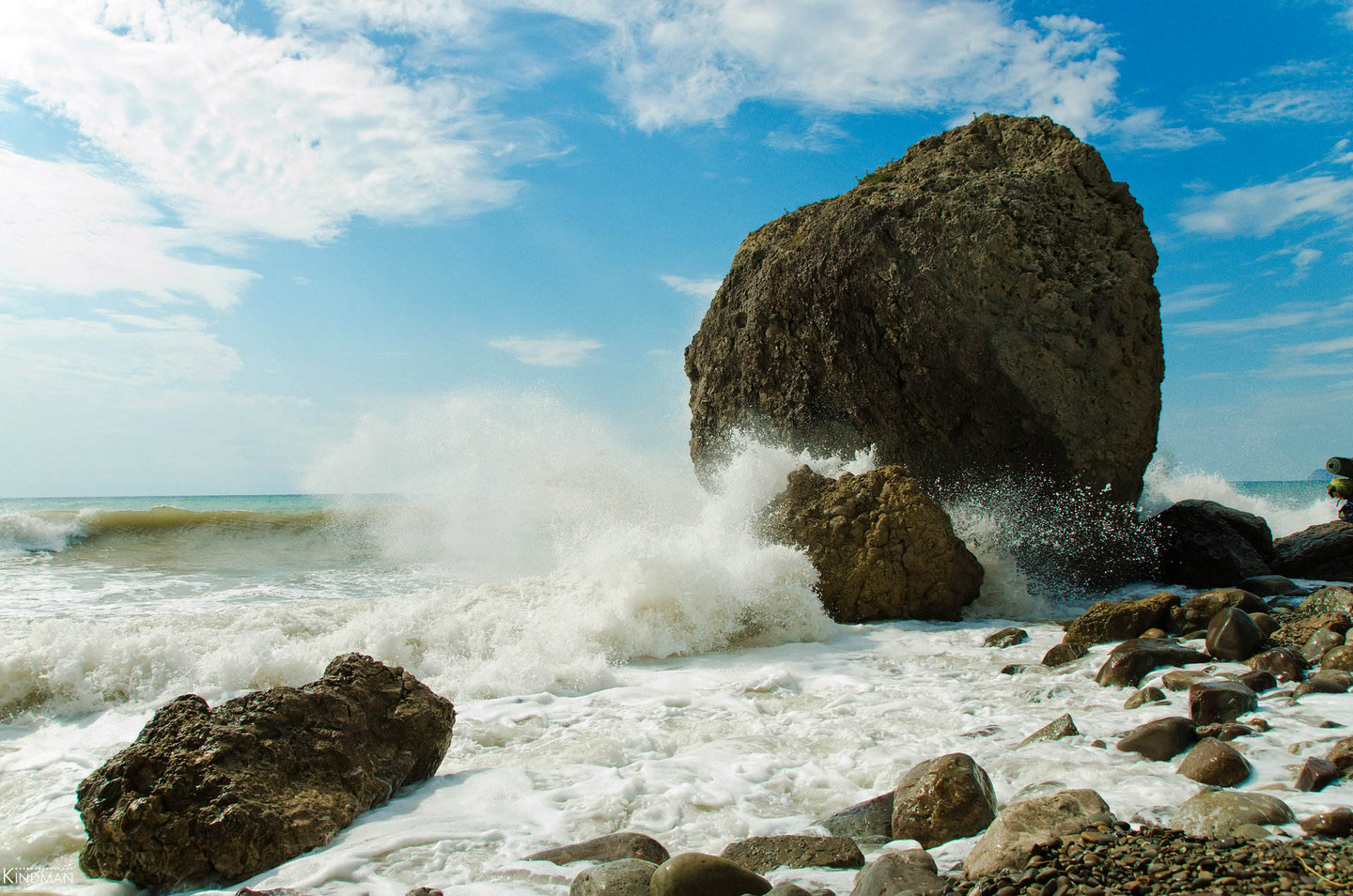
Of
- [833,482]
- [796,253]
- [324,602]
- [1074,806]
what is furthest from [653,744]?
[796,253]

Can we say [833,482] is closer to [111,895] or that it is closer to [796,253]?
[796,253]

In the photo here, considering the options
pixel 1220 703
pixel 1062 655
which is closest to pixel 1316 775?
pixel 1220 703

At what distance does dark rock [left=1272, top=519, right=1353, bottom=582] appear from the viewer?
8.09m

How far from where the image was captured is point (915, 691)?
188 inches

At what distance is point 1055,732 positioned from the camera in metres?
3.71

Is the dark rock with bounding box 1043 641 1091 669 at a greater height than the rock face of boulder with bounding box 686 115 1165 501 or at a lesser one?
lesser

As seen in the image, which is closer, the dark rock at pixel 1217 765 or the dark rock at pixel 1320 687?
the dark rock at pixel 1217 765

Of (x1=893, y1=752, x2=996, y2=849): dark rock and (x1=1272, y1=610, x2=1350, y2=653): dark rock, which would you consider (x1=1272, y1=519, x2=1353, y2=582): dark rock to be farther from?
(x1=893, y1=752, x2=996, y2=849): dark rock

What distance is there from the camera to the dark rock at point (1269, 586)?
23.0ft

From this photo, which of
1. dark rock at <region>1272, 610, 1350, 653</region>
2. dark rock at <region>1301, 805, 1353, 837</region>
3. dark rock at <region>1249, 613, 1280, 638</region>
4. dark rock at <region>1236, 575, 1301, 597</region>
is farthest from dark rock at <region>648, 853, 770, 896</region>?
dark rock at <region>1236, 575, 1301, 597</region>

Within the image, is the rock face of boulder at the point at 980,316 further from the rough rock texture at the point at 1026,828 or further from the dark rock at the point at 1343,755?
the rough rock texture at the point at 1026,828

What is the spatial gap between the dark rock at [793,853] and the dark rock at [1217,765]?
1447 millimetres

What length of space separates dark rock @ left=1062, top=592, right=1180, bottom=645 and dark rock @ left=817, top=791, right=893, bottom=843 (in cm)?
326

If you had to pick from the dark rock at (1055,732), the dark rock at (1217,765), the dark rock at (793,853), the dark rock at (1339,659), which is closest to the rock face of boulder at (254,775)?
the dark rock at (793,853)
